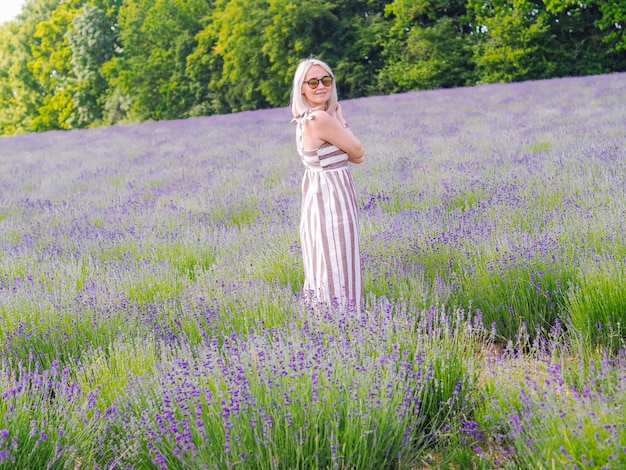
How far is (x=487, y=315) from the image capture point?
332cm

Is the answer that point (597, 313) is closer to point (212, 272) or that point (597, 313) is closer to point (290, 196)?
point (212, 272)

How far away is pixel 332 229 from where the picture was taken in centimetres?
307

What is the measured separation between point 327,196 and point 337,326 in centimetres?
77

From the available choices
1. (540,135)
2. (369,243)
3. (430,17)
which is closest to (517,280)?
(369,243)

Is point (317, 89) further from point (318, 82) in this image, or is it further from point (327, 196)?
point (327, 196)

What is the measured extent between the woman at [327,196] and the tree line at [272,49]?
21318 millimetres

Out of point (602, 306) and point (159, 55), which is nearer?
point (602, 306)

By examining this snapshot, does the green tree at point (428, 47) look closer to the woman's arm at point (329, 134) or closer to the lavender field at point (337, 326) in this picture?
the lavender field at point (337, 326)

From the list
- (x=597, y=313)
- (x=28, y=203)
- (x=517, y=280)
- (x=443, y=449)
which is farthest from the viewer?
(x=28, y=203)

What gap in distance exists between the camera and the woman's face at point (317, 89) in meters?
3.12

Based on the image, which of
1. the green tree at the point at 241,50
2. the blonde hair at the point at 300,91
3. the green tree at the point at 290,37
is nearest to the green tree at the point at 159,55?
the green tree at the point at 241,50

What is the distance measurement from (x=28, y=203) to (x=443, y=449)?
657cm

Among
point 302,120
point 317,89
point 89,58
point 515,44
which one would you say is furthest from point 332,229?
point 89,58

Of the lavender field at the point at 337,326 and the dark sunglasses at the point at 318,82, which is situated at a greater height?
the dark sunglasses at the point at 318,82
